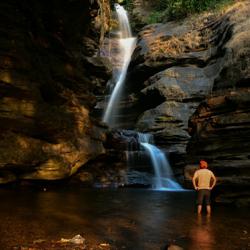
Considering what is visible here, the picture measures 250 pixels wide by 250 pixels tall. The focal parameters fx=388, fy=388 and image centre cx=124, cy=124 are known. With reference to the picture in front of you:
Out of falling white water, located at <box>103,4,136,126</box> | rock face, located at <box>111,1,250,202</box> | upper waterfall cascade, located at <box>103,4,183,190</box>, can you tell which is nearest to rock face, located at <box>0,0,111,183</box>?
upper waterfall cascade, located at <box>103,4,183,190</box>

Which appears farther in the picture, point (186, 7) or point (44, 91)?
point (186, 7)

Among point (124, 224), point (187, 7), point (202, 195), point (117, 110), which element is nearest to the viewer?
point (124, 224)

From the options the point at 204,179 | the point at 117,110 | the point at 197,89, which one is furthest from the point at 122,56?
the point at 204,179

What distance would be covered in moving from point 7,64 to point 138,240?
11.1 m

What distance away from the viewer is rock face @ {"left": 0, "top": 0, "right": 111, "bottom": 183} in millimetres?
16703

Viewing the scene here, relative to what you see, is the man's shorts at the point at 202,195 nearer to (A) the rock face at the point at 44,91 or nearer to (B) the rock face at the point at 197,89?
(B) the rock face at the point at 197,89

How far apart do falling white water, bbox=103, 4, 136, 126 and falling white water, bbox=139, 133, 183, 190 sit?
7.93 m

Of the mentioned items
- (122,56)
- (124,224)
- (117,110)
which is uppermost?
(122,56)

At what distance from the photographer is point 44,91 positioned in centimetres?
1902

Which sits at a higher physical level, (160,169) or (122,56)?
(122,56)

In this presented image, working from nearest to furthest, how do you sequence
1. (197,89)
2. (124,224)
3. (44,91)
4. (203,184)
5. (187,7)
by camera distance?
(124,224)
(203,184)
(44,91)
(197,89)
(187,7)

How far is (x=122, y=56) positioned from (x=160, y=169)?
59.6ft

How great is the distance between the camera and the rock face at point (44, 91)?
54.8 feet

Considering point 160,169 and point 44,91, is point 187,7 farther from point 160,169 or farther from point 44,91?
point 44,91
